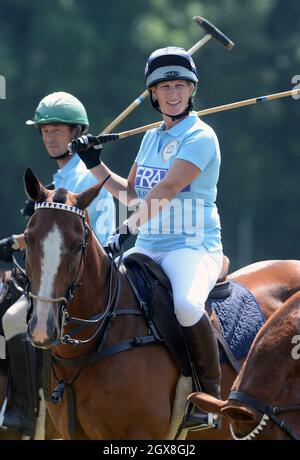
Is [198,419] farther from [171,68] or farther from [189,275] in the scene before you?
[171,68]

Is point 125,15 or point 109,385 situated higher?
point 125,15

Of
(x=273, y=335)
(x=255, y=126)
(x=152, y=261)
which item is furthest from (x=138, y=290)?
(x=255, y=126)

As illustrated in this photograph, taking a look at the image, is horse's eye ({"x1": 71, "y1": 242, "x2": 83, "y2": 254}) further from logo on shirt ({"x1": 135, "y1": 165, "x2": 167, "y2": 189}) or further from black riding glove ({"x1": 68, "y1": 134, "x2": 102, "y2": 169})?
black riding glove ({"x1": 68, "y1": 134, "x2": 102, "y2": 169})

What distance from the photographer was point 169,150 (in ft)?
22.6

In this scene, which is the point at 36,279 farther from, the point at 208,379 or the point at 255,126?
the point at 255,126

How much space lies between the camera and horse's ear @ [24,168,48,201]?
6.16 m

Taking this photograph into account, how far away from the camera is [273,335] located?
502 cm

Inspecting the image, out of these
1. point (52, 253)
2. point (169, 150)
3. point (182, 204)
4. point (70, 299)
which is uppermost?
point (169, 150)

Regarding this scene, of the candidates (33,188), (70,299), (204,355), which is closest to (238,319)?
(204,355)

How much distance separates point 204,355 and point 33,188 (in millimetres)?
1352

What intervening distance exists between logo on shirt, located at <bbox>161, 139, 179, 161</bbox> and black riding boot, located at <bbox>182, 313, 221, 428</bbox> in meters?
0.96

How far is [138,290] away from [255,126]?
26949 mm

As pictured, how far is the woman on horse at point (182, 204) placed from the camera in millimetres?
6566

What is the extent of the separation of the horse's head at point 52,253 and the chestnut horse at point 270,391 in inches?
45.6
